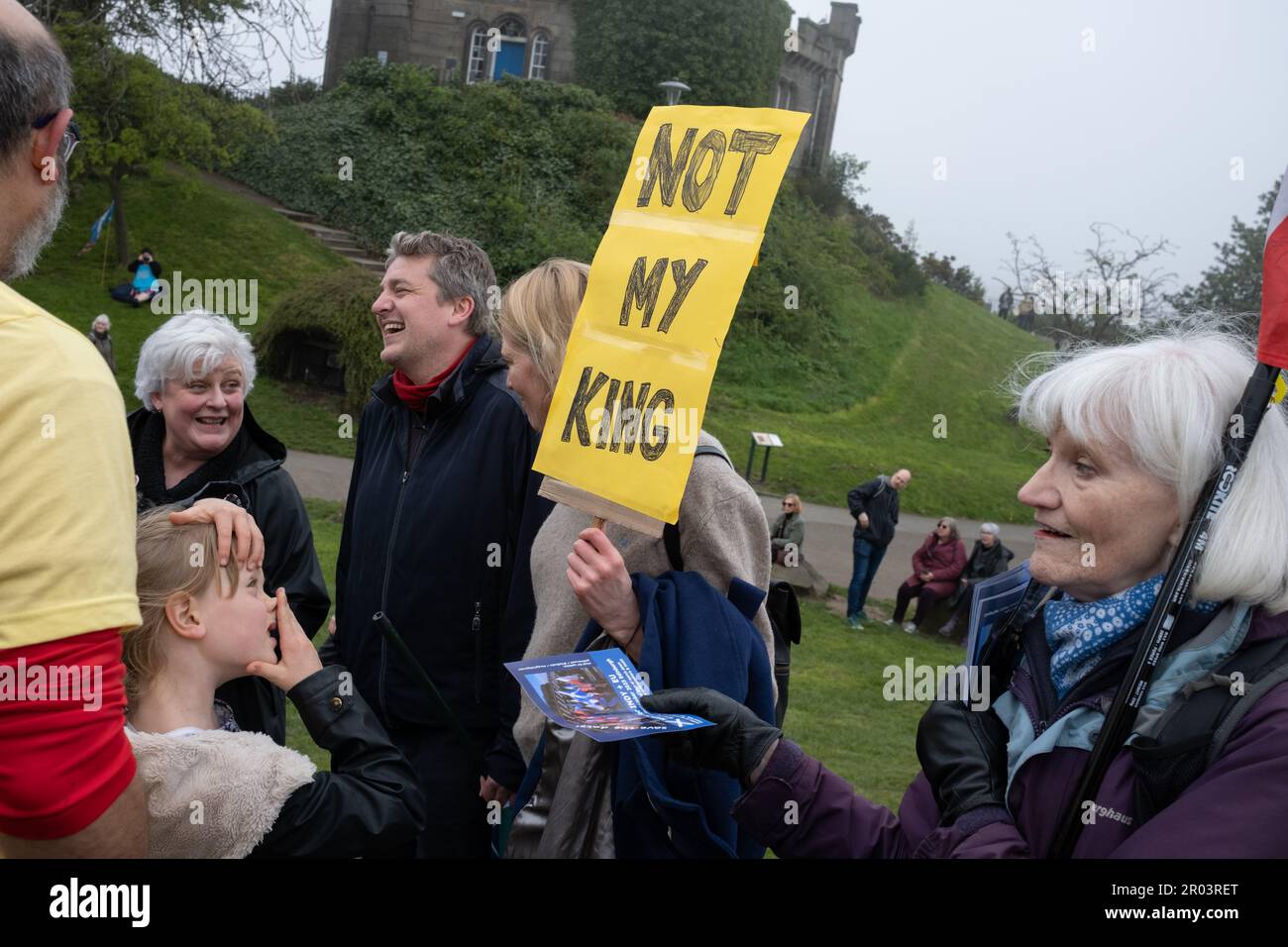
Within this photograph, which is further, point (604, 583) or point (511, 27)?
point (511, 27)

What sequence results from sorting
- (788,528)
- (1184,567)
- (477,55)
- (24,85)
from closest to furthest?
(24,85) → (1184,567) → (788,528) → (477,55)

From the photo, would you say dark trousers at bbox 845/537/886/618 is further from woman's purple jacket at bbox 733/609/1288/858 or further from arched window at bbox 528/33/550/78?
arched window at bbox 528/33/550/78

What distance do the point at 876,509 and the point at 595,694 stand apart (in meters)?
11.9

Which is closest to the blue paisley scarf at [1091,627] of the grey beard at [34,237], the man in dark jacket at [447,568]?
the man in dark jacket at [447,568]

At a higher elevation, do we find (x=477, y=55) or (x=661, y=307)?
(x=477, y=55)

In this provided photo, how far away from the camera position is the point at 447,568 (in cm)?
358

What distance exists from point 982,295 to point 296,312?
106 ft

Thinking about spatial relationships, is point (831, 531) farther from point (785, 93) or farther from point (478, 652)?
point (785, 93)

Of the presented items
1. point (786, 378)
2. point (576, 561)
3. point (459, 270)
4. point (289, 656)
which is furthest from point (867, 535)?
point (786, 378)

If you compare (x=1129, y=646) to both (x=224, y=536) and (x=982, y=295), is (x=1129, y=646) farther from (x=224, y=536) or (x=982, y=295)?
(x=982, y=295)

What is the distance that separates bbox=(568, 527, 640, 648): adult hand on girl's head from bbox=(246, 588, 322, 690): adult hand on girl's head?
604mm

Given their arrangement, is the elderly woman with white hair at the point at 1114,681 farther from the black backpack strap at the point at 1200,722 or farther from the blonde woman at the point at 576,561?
the blonde woman at the point at 576,561

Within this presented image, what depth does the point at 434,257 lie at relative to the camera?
3.90 m

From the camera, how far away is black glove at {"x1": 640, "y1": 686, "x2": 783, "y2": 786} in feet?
7.67
